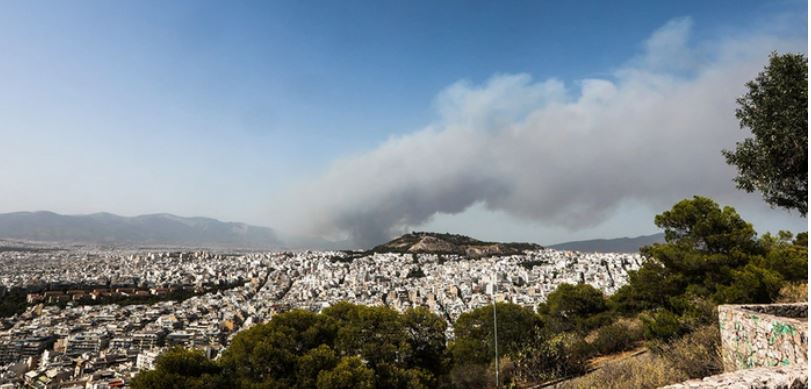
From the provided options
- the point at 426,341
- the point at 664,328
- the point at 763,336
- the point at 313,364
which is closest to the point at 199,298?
the point at 426,341

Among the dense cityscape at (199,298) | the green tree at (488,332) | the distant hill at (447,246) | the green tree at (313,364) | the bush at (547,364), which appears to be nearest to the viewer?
the green tree at (313,364)

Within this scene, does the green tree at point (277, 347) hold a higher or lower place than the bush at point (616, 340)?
higher

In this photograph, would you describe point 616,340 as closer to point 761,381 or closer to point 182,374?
point 761,381

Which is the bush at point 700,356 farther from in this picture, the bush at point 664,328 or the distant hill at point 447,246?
the distant hill at point 447,246

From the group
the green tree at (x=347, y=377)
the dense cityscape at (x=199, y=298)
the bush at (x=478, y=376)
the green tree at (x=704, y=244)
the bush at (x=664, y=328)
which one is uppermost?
the green tree at (x=704, y=244)

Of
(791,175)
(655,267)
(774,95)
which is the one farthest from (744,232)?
(774,95)

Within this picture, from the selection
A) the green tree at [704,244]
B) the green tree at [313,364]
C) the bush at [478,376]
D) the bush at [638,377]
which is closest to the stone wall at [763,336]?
the bush at [638,377]
